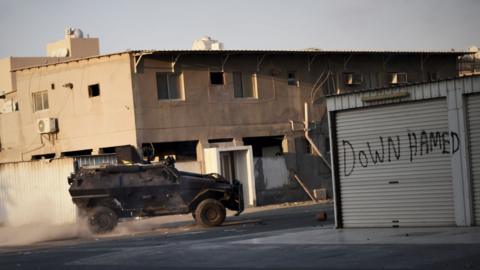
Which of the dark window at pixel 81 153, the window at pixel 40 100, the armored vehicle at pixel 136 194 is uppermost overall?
the window at pixel 40 100

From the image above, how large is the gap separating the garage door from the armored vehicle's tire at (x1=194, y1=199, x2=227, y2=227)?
6.94 metres

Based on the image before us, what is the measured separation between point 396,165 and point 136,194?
32.9ft

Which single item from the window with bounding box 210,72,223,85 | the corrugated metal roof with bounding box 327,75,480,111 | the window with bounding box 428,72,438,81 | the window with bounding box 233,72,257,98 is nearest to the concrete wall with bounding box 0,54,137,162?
the window with bounding box 210,72,223,85

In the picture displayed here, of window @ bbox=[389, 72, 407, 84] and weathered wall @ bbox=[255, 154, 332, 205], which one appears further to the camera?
window @ bbox=[389, 72, 407, 84]

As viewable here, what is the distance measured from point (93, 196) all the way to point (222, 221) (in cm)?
421

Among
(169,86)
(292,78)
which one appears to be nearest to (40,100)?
(169,86)

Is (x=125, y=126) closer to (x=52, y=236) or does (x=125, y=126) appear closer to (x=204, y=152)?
(x=204, y=152)

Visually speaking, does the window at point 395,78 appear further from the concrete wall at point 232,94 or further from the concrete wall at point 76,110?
the concrete wall at point 76,110

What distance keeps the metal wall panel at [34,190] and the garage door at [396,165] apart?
16.4 meters

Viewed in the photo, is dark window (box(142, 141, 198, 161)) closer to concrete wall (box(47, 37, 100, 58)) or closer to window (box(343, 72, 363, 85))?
window (box(343, 72, 363, 85))

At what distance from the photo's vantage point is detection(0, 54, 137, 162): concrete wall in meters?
38.8

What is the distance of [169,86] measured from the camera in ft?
131

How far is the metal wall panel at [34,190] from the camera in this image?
35.1 m

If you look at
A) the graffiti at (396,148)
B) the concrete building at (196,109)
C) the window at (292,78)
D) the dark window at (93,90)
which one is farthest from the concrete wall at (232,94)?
the graffiti at (396,148)
